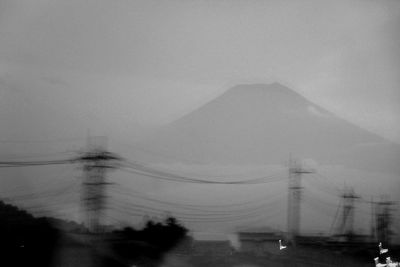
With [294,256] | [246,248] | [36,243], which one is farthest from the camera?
[246,248]

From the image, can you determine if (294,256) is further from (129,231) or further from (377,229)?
(377,229)

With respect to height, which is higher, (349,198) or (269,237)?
Result: (349,198)

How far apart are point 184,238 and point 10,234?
1008 inches

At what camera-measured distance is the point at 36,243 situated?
96.4ft

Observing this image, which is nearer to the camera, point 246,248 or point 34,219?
point 34,219

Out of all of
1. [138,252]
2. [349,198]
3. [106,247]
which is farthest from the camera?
[349,198]

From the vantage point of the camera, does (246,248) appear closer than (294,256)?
No

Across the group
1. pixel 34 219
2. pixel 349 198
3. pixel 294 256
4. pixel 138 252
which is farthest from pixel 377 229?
pixel 34 219

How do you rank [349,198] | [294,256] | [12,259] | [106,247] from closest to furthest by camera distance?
[12,259]
[106,247]
[294,256]
[349,198]

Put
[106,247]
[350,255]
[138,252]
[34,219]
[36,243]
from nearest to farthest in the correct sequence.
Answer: [36,243] < [106,247] < [138,252] < [34,219] < [350,255]

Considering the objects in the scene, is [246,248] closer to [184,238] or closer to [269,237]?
[269,237]

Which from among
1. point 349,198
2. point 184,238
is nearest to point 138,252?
point 184,238

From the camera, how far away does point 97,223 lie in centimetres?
2703

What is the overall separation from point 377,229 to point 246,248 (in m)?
14.2
